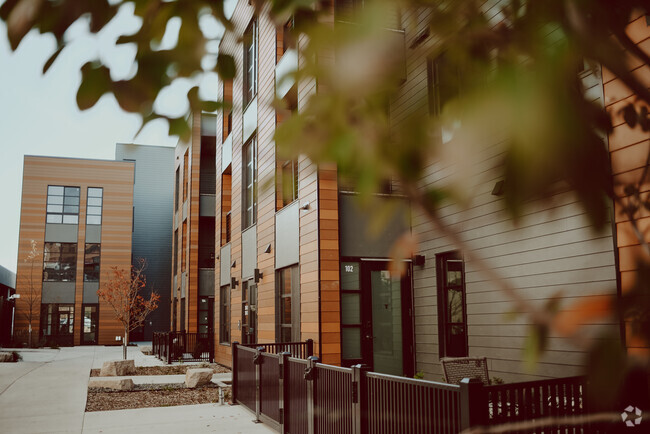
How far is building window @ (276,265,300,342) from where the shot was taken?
450 inches

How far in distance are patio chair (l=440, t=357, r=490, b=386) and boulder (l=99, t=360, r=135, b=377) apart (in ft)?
33.0

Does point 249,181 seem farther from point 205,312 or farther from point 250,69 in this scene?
point 205,312

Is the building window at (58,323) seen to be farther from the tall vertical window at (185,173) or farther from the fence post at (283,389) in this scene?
the fence post at (283,389)

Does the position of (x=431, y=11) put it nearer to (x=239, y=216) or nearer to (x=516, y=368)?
(x=516, y=368)

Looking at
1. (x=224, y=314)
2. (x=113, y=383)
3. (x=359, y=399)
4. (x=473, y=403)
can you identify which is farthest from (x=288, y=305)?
(x=473, y=403)

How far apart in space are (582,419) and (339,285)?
9.06 m

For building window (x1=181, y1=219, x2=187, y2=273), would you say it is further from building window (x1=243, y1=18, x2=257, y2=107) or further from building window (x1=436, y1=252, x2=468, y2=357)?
building window (x1=436, y1=252, x2=468, y2=357)

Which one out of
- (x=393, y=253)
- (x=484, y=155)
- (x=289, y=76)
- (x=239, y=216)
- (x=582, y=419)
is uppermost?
(x=239, y=216)

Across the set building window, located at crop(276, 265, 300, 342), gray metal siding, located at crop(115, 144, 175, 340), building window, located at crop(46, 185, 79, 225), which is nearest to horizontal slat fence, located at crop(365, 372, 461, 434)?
building window, located at crop(276, 265, 300, 342)

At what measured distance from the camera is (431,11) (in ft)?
3.18

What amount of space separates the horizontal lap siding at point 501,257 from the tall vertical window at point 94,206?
99.7 feet

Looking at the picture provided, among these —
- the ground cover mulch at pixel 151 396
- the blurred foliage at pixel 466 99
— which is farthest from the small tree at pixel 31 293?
the blurred foliage at pixel 466 99

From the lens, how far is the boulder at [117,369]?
48.4ft

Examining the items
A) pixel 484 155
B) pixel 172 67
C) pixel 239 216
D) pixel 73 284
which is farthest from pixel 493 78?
pixel 73 284
